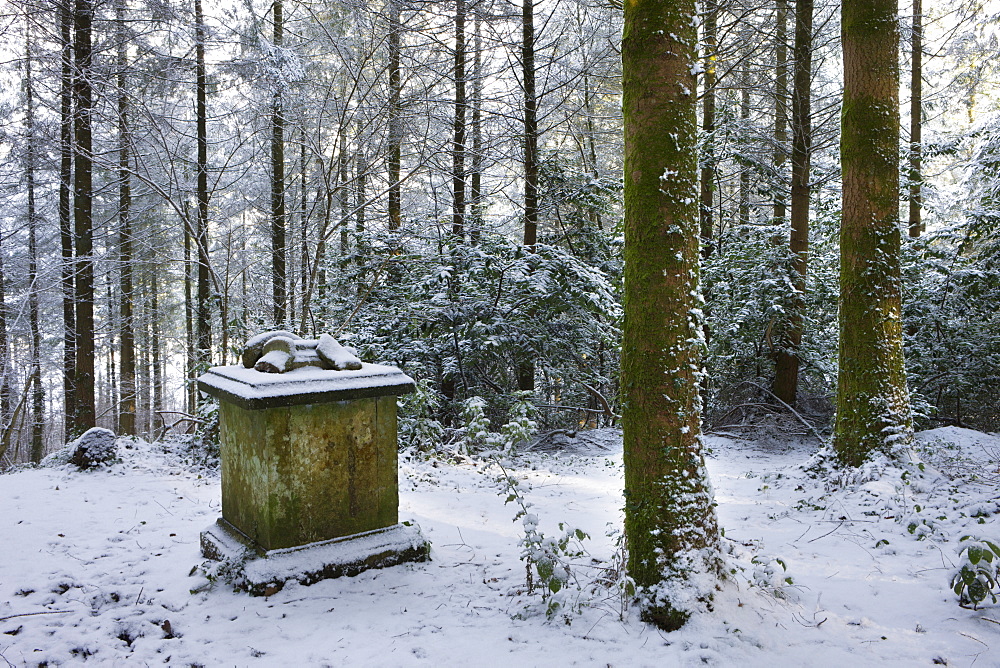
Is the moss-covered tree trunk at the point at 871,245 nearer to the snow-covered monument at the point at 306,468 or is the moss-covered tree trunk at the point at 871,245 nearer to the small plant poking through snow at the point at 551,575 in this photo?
the small plant poking through snow at the point at 551,575

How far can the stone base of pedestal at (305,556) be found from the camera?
11.0ft

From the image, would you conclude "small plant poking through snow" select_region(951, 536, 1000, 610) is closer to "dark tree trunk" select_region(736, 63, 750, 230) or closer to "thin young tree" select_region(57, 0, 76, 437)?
"dark tree trunk" select_region(736, 63, 750, 230)

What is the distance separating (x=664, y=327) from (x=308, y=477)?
2232 mm

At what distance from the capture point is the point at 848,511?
14.8 feet

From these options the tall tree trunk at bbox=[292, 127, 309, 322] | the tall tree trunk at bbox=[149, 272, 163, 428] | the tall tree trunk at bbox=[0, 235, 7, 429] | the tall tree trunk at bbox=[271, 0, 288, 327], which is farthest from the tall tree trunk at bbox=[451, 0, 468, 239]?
the tall tree trunk at bbox=[149, 272, 163, 428]

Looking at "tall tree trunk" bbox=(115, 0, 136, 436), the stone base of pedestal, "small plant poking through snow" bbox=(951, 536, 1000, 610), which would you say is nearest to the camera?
"small plant poking through snow" bbox=(951, 536, 1000, 610)

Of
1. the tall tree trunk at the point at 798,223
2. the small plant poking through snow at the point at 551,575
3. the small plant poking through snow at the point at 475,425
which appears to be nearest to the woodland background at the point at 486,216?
the tall tree trunk at the point at 798,223

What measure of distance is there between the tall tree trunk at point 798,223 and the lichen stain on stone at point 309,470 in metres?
6.62

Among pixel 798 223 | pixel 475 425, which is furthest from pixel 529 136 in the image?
pixel 475 425

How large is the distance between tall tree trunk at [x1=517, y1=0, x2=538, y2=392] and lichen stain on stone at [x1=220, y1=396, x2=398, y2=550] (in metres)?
5.08

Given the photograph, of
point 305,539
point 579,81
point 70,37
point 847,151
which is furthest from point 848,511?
point 70,37

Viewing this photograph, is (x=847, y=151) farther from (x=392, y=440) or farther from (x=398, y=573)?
(x=398, y=573)

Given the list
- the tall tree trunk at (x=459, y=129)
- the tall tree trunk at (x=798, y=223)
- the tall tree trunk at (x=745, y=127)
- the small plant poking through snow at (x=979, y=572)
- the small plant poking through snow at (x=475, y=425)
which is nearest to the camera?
the small plant poking through snow at (x=979, y=572)

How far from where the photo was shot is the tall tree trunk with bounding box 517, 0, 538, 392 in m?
8.98
